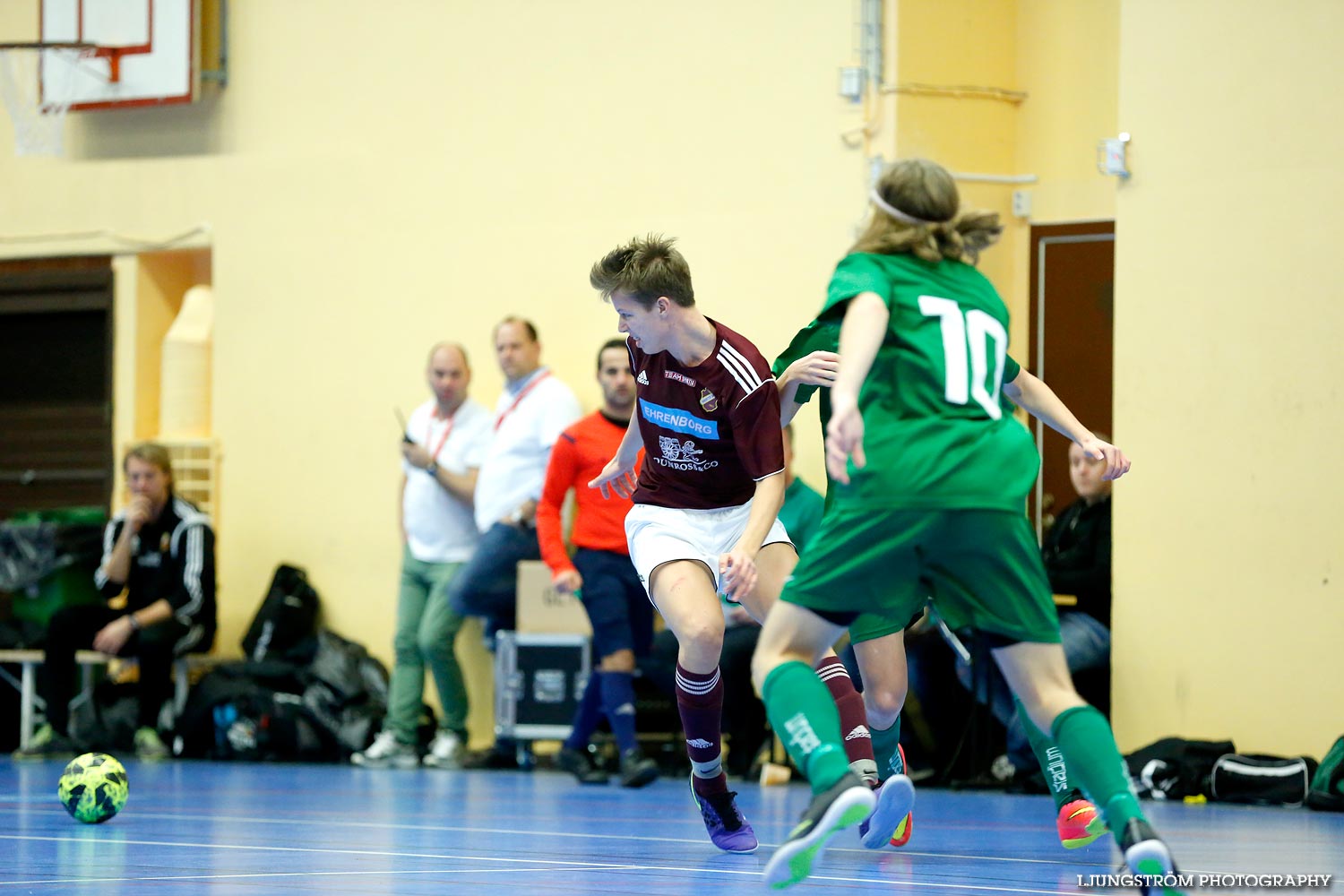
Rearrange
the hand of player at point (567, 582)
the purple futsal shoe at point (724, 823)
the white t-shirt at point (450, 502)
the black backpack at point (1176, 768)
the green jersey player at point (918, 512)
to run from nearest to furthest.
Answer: the green jersey player at point (918, 512) < the purple futsal shoe at point (724, 823) < the black backpack at point (1176, 768) < the hand of player at point (567, 582) < the white t-shirt at point (450, 502)

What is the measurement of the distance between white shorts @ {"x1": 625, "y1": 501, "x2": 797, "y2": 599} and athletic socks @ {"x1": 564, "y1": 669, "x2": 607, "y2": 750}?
365cm

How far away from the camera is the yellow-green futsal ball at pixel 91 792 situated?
6387mm

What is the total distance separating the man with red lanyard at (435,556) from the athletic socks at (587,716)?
1.31 metres

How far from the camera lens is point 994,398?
4.18 meters

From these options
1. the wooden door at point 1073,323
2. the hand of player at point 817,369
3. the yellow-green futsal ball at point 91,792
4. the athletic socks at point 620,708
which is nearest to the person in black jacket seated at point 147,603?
the athletic socks at point 620,708

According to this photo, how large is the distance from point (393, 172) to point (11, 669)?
4.06 metres

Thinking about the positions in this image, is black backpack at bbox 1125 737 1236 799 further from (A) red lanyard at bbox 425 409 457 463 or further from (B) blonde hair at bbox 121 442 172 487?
(B) blonde hair at bbox 121 442 172 487

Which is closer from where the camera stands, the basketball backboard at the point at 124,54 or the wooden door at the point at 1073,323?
the wooden door at the point at 1073,323

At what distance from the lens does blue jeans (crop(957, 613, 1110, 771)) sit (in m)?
8.70

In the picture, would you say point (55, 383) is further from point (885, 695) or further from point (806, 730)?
point (806, 730)

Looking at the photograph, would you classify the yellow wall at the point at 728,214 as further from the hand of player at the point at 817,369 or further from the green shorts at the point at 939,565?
the green shorts at the point at 939,565

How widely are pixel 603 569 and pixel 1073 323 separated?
9.83 ft

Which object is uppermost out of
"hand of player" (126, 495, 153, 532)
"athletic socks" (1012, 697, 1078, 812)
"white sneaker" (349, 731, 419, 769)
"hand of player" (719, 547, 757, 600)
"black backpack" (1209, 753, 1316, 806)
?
"hand of player" (719, 547, 757, 600)

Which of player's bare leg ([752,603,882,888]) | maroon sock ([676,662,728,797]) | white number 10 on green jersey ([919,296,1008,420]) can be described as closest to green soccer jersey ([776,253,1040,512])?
white number 10 on green jersey ([919,296,1008,420])
